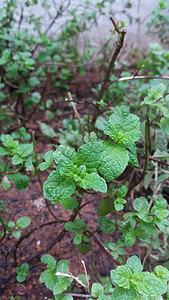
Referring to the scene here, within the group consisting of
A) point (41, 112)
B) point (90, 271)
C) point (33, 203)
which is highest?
point (41, 112)

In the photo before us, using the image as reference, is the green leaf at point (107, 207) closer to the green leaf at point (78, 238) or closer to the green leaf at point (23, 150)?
the green leaf at point (78, 238)

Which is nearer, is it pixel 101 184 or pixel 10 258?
pixel 101 184

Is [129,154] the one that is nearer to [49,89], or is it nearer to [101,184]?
[101,184]

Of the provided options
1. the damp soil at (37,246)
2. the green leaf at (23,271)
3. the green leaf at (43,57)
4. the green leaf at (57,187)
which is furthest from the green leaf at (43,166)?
the green leaf at (43,57)

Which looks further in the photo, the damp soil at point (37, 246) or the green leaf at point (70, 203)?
the damp soil at point (37, 246)

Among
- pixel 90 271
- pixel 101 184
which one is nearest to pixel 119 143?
pixel 101 184

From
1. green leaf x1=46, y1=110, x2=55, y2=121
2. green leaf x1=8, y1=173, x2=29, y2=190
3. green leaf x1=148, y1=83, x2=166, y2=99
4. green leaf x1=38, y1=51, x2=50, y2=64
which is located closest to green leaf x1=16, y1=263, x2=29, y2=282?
green leaf x1=8, y1=173, x2=29, y2=190
